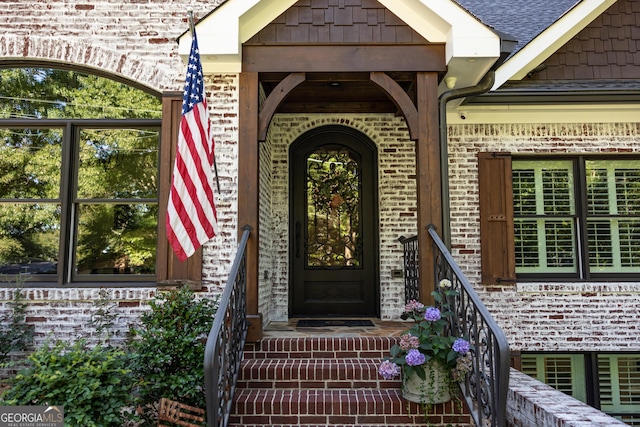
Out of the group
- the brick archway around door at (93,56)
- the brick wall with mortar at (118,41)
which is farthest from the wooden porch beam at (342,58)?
the brick archway around door at (93,56)

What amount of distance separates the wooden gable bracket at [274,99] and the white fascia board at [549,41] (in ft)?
7.22

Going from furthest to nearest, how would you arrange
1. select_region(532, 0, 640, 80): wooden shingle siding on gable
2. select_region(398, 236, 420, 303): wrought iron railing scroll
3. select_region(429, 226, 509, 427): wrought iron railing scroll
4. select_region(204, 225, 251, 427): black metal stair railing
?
select_region(532, 0, 640, 80): wooden shingle siding on gable → select_region(398, 236, 420, 303): wrought iron railing scroll → select_region(429, 226, 509, 427): wrought iron railing scroll → select_region(204, 225, 251, 427): black metal stair railing

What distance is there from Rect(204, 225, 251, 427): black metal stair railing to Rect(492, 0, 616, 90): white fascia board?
3.26m

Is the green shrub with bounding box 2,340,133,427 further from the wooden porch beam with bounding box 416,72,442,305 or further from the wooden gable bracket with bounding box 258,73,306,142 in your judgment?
the wooden porch beam with bounding box 416,72,442,305

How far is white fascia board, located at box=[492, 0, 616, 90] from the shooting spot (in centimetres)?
491

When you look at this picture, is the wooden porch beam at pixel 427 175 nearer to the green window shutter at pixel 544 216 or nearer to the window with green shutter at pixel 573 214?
the window with green shutter at pixel 573 214

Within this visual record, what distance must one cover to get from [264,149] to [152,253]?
1.61m

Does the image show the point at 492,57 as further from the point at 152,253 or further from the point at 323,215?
the point at 152,253

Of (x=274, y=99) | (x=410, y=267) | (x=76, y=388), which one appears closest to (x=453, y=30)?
(x=274, y=99)

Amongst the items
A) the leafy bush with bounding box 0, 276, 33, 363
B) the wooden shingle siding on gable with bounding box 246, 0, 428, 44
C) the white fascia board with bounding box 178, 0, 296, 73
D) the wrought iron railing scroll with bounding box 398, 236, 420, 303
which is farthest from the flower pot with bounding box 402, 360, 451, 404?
the leafy bush with bounding box 0, 276, 33, 363

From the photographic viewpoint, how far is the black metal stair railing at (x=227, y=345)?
2.66 m

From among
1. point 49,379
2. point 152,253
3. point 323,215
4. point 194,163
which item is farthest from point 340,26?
point 49,379

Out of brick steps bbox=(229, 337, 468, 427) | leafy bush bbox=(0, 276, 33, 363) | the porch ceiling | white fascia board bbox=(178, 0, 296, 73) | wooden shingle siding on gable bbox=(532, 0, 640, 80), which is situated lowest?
brick steps bbox=(229, 337, 468, 427)

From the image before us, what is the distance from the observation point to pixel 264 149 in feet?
16.7
